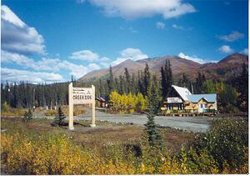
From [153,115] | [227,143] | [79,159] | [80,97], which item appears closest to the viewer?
[227,143]

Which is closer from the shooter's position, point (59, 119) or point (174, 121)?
point (174, 121)

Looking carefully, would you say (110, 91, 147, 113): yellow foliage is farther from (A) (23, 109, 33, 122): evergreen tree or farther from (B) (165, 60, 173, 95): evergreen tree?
(A) (23, 109, 33, 122): evergreen tree

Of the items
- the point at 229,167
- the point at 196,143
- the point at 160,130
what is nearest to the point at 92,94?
the point at 160,130

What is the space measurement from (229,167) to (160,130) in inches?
39.6

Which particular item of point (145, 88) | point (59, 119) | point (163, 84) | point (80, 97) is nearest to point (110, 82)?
point (145, 88)

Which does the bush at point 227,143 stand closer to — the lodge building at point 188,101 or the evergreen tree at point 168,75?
the lodge building at point 188,101

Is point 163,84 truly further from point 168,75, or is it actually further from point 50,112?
point 50,112

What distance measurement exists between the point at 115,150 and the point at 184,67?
1394mm

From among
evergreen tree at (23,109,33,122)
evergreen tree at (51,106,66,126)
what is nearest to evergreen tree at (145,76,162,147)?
evergreen tree at (51,106,66,126)

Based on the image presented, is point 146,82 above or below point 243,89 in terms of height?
above

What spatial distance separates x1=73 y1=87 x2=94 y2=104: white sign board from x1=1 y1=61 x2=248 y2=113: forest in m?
0.21

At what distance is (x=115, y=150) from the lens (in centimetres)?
508

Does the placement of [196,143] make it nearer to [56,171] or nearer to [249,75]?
[249,75]

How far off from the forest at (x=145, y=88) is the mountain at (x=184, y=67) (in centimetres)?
5
